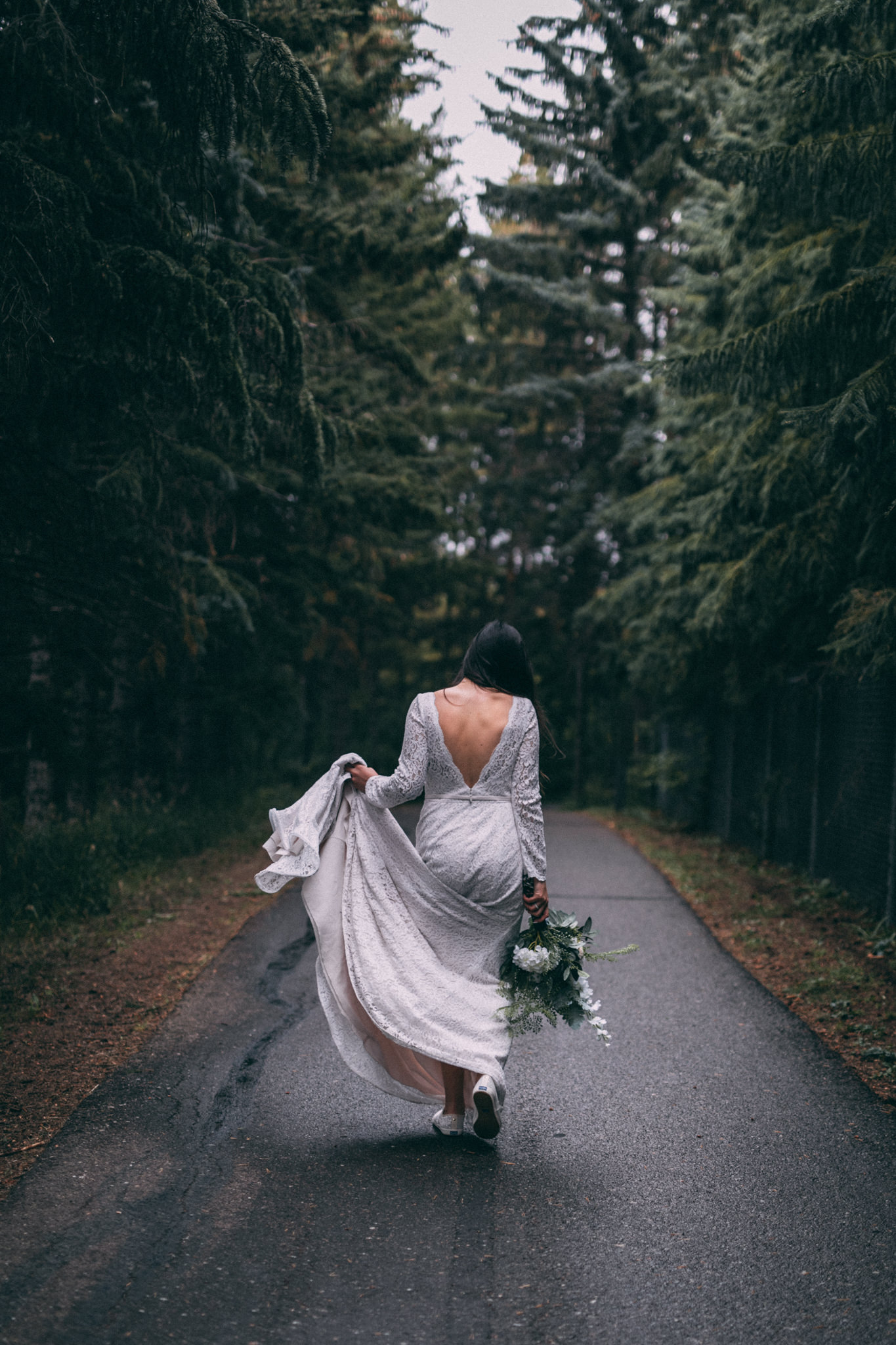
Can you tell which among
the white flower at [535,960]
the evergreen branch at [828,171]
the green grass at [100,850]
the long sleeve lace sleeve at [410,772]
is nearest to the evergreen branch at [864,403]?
the evergreen branch at [828,171]

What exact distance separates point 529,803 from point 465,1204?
1.54m

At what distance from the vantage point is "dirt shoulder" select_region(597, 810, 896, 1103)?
6.09 m

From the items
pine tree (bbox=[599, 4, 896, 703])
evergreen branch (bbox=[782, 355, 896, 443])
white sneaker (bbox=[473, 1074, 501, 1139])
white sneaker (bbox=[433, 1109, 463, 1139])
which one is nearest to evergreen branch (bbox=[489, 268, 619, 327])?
pine tree (bbox=[599, 4, 896, 703])

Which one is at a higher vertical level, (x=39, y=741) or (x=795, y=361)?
(x=795, y=361)

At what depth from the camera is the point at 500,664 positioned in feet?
15.3

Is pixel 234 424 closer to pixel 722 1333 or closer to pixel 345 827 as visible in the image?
pixel 345 827

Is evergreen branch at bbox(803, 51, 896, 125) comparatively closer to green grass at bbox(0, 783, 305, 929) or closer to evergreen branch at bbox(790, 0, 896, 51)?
evergreen branch at bbox(790, 0, 896, 51)

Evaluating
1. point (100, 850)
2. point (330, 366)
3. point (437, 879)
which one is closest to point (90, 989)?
point (437, 879)

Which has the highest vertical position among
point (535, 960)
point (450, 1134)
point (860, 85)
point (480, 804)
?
point (860, 85)

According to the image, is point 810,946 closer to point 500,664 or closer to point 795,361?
point 795,361

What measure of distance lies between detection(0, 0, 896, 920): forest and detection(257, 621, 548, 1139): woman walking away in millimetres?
1426

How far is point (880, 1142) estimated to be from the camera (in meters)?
4.46

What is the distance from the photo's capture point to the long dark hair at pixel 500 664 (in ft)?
15.3

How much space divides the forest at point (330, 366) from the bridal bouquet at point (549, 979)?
Answer: 1534 mm
